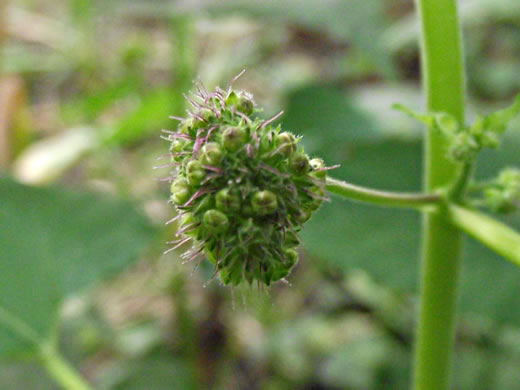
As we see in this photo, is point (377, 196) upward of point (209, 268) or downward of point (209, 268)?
downward

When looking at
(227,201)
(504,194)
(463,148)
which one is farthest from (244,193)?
(504,194)

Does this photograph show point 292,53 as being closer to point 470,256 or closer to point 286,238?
point 470,256

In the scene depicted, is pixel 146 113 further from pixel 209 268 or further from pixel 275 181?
pixel 275 181

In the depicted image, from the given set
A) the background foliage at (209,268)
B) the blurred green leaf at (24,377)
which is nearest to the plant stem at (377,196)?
the background foliage at (209,268)

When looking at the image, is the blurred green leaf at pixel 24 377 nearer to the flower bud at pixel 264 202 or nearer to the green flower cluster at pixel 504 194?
the flower bud at pixel 264 202

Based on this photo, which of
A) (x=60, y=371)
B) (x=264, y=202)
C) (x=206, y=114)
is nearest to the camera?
(x=264, y=202)

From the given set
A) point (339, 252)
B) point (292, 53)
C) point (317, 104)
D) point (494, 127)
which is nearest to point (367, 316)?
point (317, 104)
